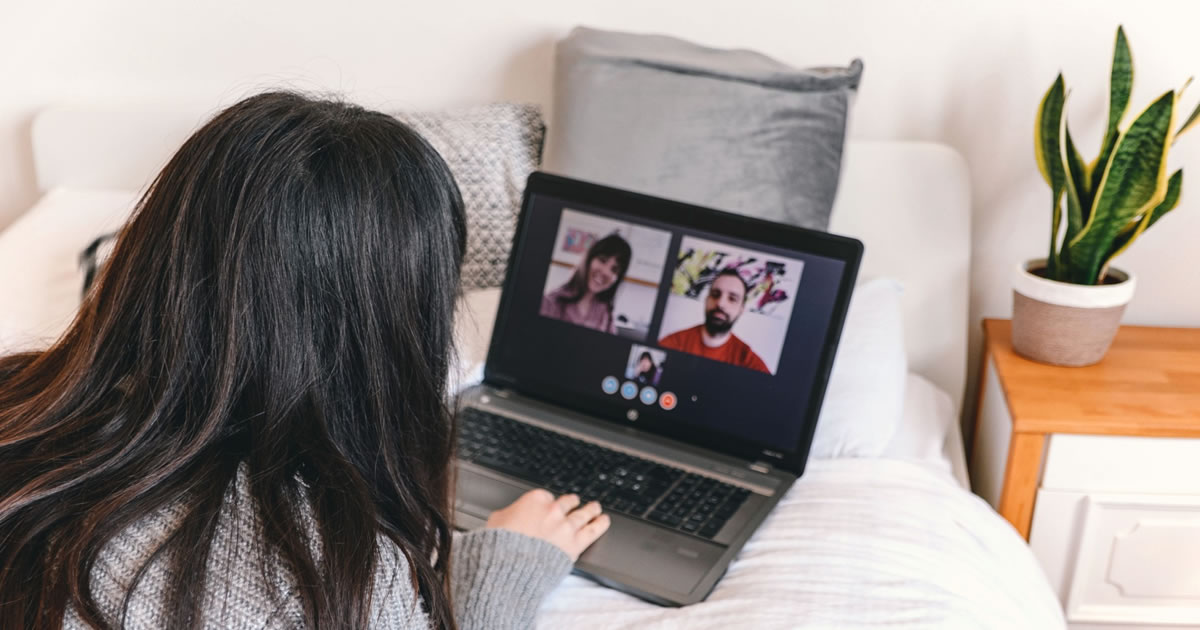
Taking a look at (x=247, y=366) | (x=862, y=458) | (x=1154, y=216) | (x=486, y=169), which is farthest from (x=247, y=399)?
(x=1154, y=216)

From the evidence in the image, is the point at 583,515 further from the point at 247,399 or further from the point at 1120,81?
the point at 1120,81

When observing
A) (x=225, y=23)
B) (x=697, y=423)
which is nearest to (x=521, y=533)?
(x=697, y=423)

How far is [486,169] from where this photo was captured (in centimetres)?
168

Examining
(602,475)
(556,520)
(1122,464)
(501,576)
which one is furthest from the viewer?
(1122,464)

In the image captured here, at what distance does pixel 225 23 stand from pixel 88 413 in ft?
4.18

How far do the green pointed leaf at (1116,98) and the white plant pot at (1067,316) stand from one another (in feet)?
0.37

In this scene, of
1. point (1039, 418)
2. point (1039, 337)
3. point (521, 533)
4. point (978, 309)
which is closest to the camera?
point (521, 533)

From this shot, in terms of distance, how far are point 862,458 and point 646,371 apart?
290mm

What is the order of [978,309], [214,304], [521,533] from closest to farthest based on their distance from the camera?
1. [214,304]
2. [521,533]
3. [978,309]

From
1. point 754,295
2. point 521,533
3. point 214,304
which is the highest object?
point 214,304

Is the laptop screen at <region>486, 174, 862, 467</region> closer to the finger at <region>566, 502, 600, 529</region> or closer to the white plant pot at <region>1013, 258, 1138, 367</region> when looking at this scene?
the finger at <region>566, 502, 600, 529</region>

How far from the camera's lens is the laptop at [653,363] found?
3.84ft

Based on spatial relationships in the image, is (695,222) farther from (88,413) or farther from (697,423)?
(88,413)

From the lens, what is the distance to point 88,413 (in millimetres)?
778
